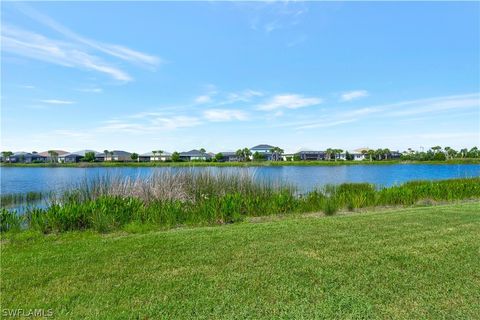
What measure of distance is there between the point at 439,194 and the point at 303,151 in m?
92.7

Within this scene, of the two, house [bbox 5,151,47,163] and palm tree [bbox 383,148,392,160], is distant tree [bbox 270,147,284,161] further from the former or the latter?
house [bbox 5,151,47,163]

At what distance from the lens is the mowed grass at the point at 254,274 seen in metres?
3.06

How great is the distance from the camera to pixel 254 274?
3.85 m

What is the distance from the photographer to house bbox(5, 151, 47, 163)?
304 ft

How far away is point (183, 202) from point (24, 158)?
105m

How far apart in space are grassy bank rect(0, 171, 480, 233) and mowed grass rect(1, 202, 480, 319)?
4.49ft

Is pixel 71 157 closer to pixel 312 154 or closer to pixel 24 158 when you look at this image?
pixel 24 158

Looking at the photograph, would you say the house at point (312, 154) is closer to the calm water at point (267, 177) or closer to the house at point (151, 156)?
the house at point (151, 156)

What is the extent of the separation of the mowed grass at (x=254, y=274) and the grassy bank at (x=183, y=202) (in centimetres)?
137

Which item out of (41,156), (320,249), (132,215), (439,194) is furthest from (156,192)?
(41,156)

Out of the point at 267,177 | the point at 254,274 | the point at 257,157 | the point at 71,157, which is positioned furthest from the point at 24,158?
the point at 254,274

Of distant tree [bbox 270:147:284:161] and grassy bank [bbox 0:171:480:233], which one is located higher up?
distant tree [bbox 270:147:284:161]

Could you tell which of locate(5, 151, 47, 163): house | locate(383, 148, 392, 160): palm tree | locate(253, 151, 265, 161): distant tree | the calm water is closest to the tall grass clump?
the calm water

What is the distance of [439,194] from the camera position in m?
11.9
